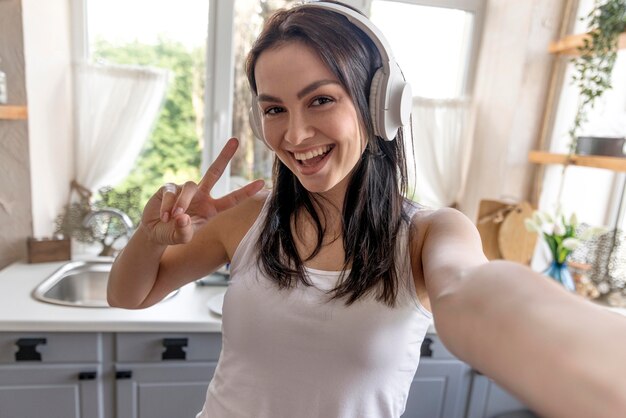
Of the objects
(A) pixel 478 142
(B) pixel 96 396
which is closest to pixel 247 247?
(B) pixel 96 396

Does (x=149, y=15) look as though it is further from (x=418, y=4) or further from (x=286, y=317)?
(x=286, y=317)

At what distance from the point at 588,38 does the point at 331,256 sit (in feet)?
4.57

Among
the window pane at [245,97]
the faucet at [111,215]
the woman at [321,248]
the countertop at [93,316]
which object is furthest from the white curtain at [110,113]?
the woman at [321,248]

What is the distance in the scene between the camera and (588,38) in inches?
55.9

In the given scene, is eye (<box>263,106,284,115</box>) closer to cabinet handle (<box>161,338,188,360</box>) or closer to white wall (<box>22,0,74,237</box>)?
cabinet handle (<box>161,338,188,360</box>)

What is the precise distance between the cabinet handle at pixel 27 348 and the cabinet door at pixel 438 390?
1.17m

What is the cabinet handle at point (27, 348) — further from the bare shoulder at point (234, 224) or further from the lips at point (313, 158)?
the lips at point (313, 158)

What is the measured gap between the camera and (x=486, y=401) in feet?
4.80

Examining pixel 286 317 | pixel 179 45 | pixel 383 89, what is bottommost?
pixel 286 317

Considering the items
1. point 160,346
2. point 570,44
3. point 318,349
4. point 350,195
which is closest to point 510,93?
point 570,44

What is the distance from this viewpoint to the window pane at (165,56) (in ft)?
5.70

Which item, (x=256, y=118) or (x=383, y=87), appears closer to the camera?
(x=383, y=87)

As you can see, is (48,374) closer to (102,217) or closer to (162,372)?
(162,372)

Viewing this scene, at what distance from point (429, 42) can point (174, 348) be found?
1.75 metres
